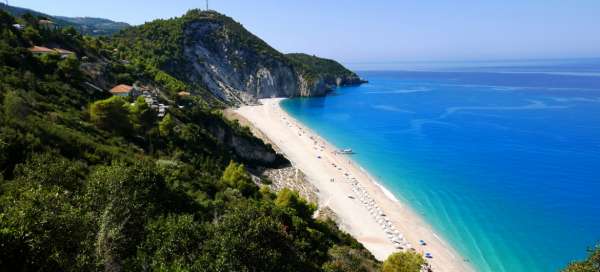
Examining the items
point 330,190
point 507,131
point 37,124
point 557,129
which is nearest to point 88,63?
point 37,124

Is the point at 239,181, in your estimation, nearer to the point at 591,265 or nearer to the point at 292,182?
the point at 292,182

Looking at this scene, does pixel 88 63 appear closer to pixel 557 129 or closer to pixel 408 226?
pixel 408 226

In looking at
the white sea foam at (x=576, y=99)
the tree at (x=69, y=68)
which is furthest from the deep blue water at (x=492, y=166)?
the tree at (x=69, y=68)

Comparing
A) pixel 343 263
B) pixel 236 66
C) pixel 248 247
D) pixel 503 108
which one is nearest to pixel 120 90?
pixel 343 263

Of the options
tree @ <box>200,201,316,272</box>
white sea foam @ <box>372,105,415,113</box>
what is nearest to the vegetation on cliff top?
tree @ <box>200,201,316,272</box>

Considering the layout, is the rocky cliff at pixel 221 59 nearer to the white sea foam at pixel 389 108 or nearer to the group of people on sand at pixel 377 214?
the white sea foam at pixel 389 108

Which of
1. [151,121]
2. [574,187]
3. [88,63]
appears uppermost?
[88,63]

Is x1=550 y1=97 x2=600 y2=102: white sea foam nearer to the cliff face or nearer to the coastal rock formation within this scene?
the cliff face
